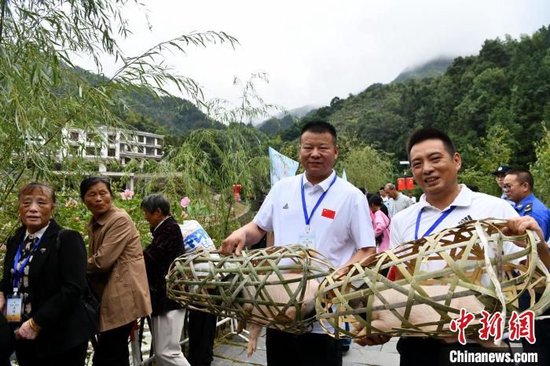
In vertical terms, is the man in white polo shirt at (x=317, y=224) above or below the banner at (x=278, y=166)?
below

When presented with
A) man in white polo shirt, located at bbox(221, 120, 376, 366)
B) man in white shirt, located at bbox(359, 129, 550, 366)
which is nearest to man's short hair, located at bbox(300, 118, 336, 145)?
man in white polo shirt, located at bbox(221, 120, 376, 366)

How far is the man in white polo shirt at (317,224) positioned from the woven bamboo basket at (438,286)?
1.79 feet

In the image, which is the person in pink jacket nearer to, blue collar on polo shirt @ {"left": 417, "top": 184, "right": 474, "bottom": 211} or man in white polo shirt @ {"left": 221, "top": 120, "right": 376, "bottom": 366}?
man in white polo shirt @ {"left": 221, "top": 120, "right": 376, "bottom": 366}

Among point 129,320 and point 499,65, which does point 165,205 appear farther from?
point 499,65

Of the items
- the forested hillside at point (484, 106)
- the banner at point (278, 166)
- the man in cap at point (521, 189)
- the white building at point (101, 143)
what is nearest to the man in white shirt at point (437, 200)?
the white building at point (101, 143)

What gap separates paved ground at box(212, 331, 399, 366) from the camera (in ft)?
13.3

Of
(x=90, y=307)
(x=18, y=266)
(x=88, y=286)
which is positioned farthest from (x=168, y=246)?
(x=18, y=266)

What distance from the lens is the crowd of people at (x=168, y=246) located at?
1.64m

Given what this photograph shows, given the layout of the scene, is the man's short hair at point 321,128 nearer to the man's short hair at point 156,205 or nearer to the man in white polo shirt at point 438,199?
the man in white polo shirt at point 438,199

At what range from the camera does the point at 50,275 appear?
86.7 inches

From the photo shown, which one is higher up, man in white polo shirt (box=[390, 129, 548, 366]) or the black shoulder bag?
man in white polo shirt (box=[390, 129, 548, 366])

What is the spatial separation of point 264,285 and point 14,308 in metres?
Answer: 1.48

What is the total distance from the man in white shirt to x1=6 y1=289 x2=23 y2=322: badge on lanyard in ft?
5.72

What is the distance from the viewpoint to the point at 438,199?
168 cm
